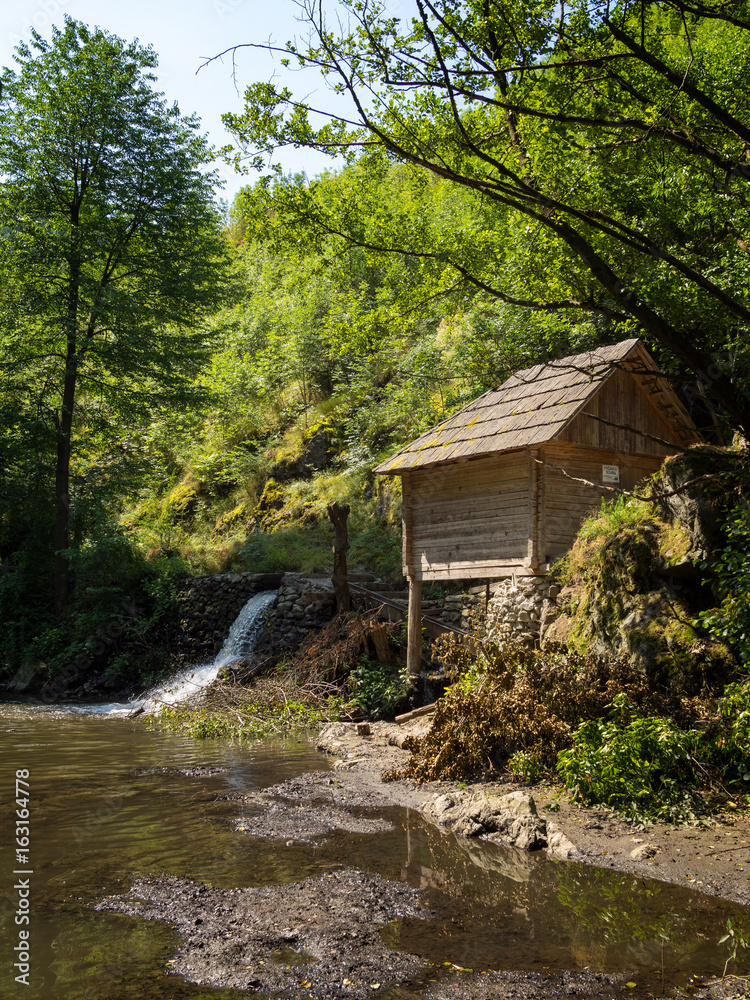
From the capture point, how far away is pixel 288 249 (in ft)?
28.5

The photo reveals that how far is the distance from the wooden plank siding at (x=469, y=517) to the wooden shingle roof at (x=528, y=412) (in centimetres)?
44

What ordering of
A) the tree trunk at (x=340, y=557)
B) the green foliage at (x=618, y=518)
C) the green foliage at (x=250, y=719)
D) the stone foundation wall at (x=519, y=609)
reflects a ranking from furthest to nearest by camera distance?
the tree trunk at (x=340, y=557) → the green foliage at (x=250, y=719) → the stone foundation wall at (x=519, y=609) → the green foliage at (x=618, y=518)

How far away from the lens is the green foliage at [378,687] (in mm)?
12594

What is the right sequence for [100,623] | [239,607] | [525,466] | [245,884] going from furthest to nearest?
[100,623]
[239,607]
[525,466]
[245,884]

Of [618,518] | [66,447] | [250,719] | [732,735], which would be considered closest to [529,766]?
[732,735]

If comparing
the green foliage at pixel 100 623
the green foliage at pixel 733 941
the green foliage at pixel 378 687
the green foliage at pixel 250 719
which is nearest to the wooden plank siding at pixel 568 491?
the green foliage at pixel 378 687

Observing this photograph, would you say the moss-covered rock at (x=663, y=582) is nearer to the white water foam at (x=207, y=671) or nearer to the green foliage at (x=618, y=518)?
the green foliage at (x=618, y=518)

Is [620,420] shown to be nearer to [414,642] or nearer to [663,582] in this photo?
[663,582]

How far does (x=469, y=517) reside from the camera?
A: 12.9 metres

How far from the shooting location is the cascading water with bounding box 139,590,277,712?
50.7 feet

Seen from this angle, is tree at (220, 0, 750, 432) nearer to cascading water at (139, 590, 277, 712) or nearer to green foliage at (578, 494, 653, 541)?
green foliage at (578, 494, 653, 541)

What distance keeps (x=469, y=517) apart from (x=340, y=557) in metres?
3.68

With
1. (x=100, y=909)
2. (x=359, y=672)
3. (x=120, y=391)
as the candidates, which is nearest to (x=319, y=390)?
(x=120, y=391)

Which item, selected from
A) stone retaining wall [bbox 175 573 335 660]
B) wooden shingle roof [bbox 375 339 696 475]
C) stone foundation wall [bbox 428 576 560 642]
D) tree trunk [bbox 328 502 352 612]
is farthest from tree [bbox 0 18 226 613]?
stone foundation wall [bbox 428 576 560 642]
